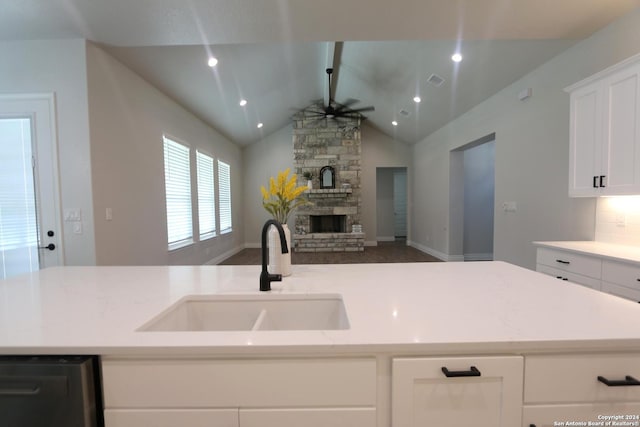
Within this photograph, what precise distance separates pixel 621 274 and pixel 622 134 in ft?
3.37

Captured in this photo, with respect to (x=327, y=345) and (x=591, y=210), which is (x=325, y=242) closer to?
(x=591, y=210)

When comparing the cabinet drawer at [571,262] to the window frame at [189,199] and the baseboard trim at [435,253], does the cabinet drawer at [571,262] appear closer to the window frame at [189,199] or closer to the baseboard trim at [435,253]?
the baseboard trim at [435,253]

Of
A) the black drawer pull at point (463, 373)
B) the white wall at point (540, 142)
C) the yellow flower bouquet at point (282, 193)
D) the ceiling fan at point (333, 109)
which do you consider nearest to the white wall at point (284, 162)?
the ceiling fan at point (333, 109)

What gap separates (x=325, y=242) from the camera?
7.09 metres

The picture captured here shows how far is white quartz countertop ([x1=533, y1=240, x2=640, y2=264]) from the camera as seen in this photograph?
1.82 m

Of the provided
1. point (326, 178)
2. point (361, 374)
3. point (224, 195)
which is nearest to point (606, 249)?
point (361, 374)

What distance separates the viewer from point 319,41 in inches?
100

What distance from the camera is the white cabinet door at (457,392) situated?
2.45 ft

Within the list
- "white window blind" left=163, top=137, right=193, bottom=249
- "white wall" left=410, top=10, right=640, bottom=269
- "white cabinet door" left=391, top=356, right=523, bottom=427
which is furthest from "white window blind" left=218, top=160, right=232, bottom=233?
"white cabinet door" left=391, top=356, right=523, bottom=427

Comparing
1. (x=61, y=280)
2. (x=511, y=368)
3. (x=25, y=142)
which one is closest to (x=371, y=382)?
(x=511, y=368)

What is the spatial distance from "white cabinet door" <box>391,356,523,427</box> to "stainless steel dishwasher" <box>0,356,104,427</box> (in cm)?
82

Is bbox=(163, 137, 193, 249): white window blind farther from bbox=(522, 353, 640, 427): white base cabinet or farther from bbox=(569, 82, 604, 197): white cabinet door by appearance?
bbox=(569, 82, 604, 197): white cabinet door

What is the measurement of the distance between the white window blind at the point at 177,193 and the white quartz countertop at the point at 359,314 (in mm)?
2668

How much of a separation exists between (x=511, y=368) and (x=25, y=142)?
3.71 m
